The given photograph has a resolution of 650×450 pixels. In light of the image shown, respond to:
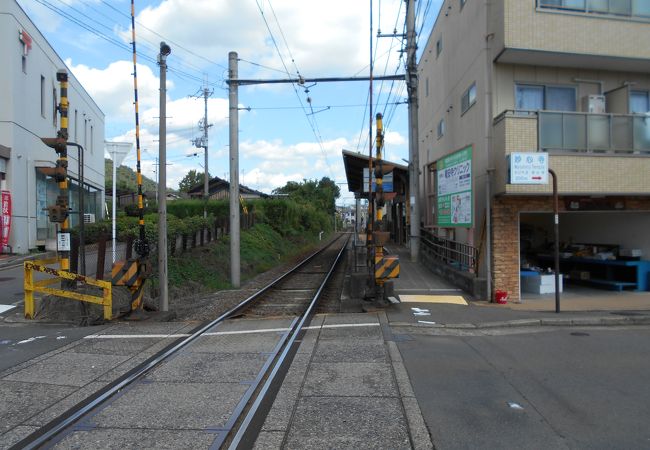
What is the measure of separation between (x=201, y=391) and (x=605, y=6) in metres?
12.4

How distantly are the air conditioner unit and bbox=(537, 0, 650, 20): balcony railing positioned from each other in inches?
74.3

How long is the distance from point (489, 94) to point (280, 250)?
2063 centimetres

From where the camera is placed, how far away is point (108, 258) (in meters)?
17.5

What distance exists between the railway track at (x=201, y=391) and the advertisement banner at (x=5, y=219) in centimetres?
1516

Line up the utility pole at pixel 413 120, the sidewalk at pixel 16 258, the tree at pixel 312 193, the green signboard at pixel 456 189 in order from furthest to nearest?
1. the tree at pixel 312 193
2. the sidewalk at pixel 16 258
3. the utility pole at pixel 413 120
4. the green signboard at pixel 456 189

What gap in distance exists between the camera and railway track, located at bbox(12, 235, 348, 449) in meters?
4.51

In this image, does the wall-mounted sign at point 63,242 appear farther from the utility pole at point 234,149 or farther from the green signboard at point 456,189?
the green signboard at point 456,189

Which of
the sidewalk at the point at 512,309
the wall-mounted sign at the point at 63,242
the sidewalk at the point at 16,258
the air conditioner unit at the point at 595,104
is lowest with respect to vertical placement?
the sidewalk at the point at 512,309

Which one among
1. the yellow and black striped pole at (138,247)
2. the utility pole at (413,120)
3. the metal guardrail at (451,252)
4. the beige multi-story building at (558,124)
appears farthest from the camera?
the utility pole at (413,120)

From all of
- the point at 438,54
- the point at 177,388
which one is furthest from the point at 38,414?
the point at 438,54

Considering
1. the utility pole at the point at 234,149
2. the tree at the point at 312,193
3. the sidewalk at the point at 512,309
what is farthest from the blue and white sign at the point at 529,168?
the tree at the point at 312,193

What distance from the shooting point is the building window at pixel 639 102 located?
43.3 ft

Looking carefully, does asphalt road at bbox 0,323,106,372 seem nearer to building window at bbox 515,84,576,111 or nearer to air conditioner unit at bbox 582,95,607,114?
building window at bbox 515,84,576,111

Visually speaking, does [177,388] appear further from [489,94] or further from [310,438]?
[489,94]
